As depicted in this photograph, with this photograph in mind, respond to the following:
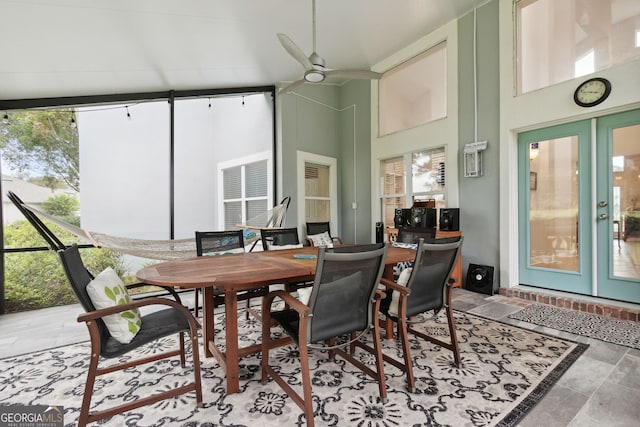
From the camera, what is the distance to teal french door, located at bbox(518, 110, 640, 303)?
2867mm

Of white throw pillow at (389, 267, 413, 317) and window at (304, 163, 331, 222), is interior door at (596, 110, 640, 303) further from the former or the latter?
window at (304, 163, 331, 222)

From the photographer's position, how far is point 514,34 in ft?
11.4

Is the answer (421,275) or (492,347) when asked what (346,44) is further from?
(492,347)

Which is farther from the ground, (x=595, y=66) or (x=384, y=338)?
(x=595, y=66)

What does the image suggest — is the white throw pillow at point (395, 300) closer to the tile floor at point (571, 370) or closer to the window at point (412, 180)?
the tile floor at point (571, 370)

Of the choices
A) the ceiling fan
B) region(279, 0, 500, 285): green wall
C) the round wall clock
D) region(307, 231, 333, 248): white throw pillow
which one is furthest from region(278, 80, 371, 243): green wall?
the round wall clock

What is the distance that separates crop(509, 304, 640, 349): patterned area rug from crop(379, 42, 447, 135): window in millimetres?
2884

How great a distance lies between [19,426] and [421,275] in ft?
7.68

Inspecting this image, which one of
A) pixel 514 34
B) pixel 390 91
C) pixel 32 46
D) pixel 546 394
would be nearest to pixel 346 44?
pixel 390 91

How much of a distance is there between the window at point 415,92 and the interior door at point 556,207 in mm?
1428

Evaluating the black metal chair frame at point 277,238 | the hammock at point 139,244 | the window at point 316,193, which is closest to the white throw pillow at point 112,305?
the hammock at point 139,244

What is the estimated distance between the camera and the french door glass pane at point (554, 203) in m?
3.23

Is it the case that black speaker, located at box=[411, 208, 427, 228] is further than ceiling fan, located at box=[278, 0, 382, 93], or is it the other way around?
black speaker, located at box=[411, 208, 427, 228]

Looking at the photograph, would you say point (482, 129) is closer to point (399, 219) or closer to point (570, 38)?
point (570, 38)
